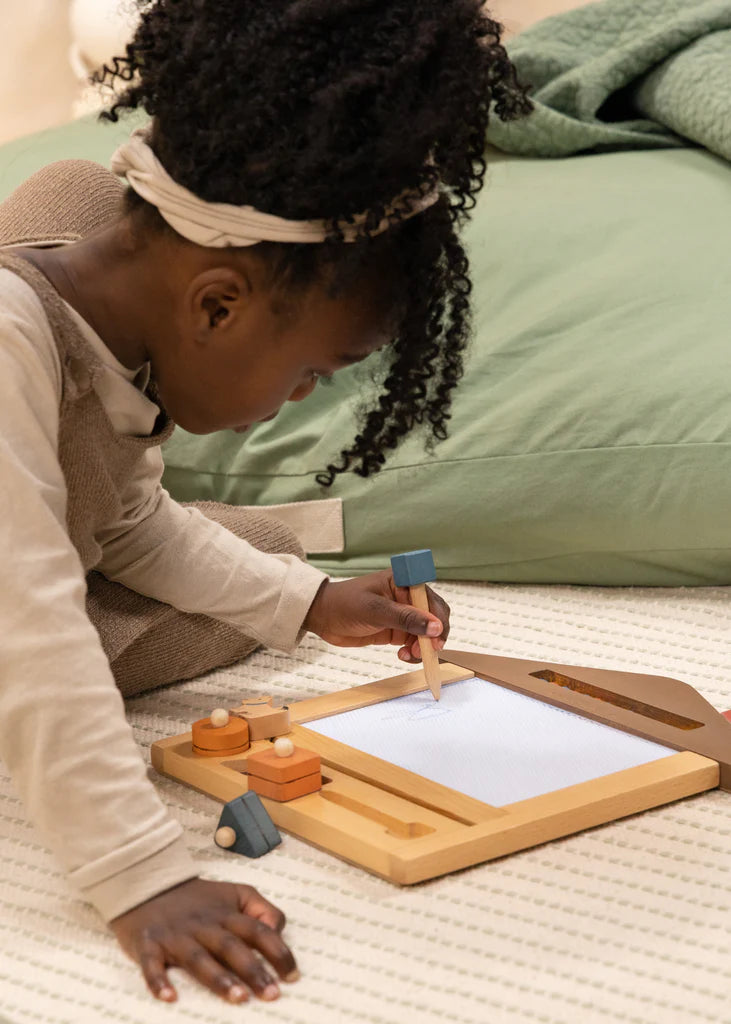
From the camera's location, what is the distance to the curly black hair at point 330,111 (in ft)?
2.00

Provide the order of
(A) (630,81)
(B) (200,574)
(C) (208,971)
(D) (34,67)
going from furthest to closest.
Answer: (D) (34,67) → (A) (630,81) → (B) (200,574) → (C) (208,971)

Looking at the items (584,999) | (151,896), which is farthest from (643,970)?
(151,896)

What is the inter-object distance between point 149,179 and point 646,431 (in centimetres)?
48

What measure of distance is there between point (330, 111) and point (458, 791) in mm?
354

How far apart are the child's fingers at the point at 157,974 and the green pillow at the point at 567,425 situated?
55cm

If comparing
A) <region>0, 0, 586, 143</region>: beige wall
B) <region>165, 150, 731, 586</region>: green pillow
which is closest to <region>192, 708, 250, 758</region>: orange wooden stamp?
<region>165, 150, 731, 586</region>: green pillow

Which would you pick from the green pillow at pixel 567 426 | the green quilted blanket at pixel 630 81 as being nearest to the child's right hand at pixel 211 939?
the green pillow at pixel 567 426

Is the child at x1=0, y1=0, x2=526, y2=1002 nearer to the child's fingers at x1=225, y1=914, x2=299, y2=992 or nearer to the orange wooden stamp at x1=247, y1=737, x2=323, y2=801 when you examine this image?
the child's fingers at x1=225, y1=914, x2=299, y2=992

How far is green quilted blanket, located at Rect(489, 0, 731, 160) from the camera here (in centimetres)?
121

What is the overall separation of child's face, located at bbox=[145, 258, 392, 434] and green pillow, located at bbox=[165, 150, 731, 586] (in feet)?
1.10

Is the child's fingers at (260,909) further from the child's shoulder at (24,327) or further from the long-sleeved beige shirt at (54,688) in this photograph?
the child's shoulder at (24,327)

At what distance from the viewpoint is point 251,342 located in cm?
68

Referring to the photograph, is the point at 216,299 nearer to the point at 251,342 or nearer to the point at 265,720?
the point at 251,342

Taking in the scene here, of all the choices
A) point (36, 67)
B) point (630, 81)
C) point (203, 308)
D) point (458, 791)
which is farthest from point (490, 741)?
point (36, 67)
